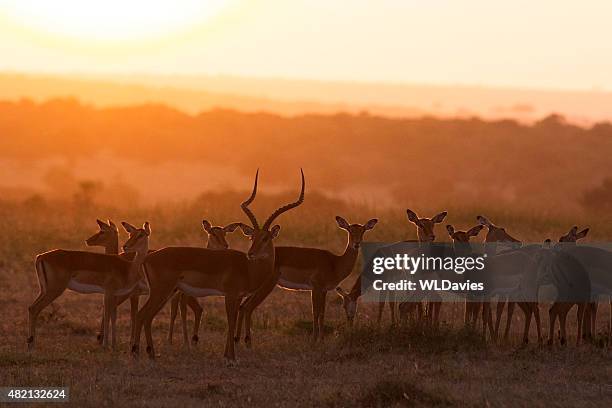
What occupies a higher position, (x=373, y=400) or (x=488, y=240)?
(x=488, y=240)

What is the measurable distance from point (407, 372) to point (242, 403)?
236cm

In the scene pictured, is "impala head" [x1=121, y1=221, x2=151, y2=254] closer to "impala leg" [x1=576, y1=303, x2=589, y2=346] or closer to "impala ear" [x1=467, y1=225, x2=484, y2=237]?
"impala ear" [x1=467, y1=225, x2=484, y2=237]

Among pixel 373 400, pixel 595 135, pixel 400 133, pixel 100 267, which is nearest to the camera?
pixel 373 400

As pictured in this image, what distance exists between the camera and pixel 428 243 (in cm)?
1708

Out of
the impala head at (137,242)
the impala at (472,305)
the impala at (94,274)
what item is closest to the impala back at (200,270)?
the impala head at (137,242)

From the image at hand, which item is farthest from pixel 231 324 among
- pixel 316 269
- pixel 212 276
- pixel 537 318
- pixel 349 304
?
pixel 537 318

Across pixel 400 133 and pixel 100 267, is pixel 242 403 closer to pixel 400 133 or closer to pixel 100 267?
pixel 100 267

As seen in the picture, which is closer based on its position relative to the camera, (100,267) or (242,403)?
(242,403)

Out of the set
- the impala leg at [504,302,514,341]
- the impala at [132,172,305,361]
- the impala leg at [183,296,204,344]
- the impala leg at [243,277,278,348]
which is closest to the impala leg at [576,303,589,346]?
the impala leg at [504,302,514,341]

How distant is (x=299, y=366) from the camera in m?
14.1

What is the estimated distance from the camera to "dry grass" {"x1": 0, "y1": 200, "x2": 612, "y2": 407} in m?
12.2

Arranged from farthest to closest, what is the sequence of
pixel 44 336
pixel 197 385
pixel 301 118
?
1. pixel 301 118
2. pixel 44 336
3. pixel 197 385

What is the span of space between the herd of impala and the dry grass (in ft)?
1.31

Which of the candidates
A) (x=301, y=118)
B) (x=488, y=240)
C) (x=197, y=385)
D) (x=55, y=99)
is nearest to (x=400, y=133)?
(x=301, y=118)
